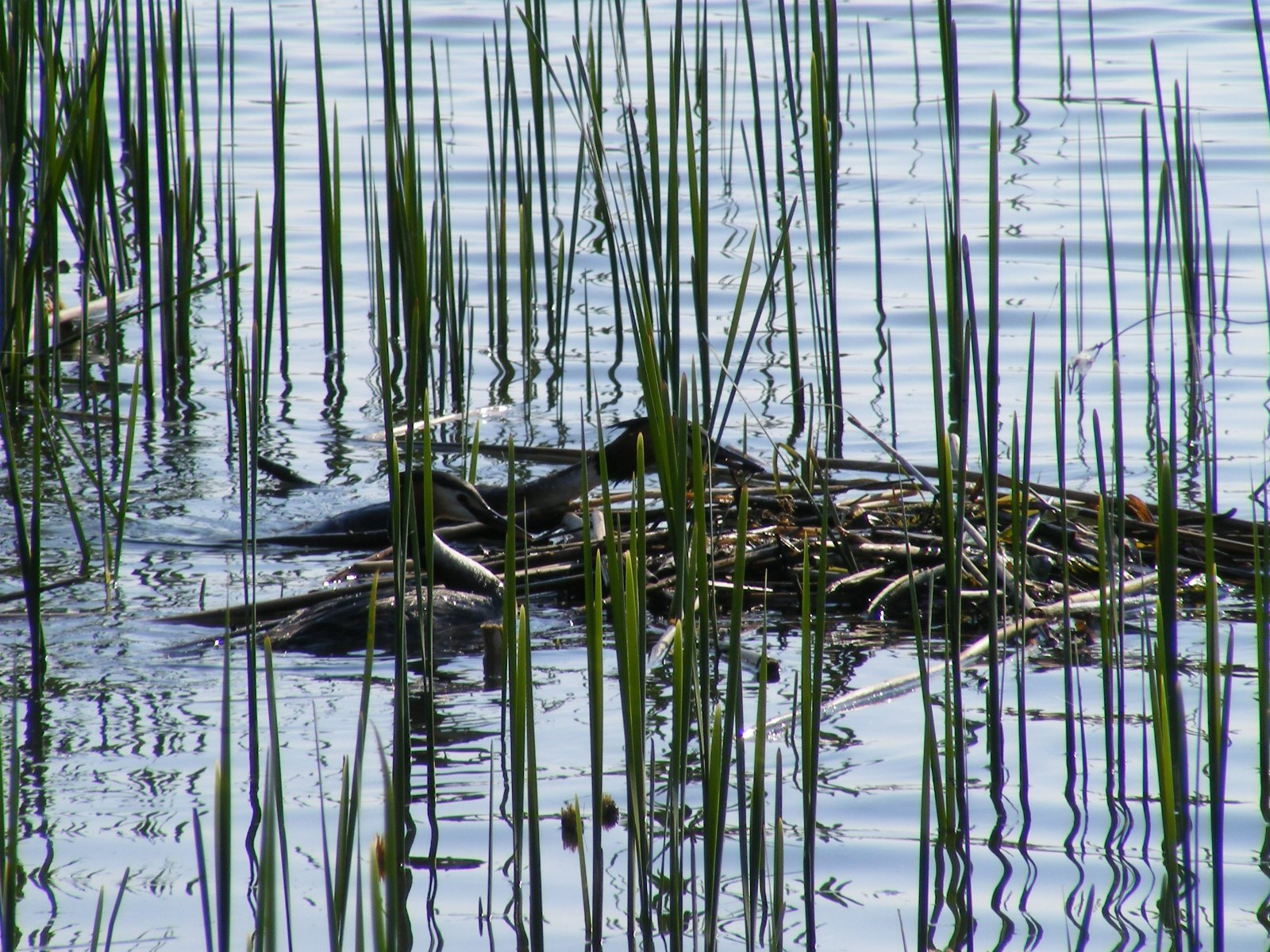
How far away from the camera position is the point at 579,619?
291 centimetres

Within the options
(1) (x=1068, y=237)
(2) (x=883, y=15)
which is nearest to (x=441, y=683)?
(1) (x=1068, y=237)

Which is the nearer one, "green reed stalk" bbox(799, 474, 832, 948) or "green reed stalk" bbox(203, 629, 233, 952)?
"green reed stalk" bbox(203, 629, 233, 952)

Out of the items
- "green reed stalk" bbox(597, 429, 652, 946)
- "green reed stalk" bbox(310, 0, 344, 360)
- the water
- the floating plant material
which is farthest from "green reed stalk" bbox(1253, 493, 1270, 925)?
"green reed stalk" bbox(310, 0, 344, 360)

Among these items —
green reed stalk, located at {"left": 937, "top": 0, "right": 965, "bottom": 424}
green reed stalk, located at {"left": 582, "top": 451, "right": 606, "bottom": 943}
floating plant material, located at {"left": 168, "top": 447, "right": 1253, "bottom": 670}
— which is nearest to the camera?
green reed stalk, located at {"left": 582, "top": 451, "right": 606, "bottom": 943}

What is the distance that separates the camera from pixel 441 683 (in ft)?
8.36

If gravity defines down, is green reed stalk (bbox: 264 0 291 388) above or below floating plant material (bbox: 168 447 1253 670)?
above

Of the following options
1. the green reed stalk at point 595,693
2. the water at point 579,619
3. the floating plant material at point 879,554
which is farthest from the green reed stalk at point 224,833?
the floating plant material at point 879,554

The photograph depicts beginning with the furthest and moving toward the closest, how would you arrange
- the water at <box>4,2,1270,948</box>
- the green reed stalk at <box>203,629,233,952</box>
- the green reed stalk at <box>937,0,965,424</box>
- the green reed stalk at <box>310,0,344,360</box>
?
1. the green reed stalk at <box>310,0,344,360</box>
2. the green reed stalk at <box>937,0,965,424</box>
3. the water at <box>4,2,1270,948</box>
4. the green reed stalk at <box>203,629,233,952</box>

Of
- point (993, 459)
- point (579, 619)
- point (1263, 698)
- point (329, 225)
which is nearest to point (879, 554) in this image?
point (579, 619)

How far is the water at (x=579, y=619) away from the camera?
1.92m

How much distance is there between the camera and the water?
1916 mm

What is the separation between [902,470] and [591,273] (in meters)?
2.79

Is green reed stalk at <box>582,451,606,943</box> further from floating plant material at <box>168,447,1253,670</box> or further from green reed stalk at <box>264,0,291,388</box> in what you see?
green reed stalk at <box>264,0,291,388</box>

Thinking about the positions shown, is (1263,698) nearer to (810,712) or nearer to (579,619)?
(810,712)
